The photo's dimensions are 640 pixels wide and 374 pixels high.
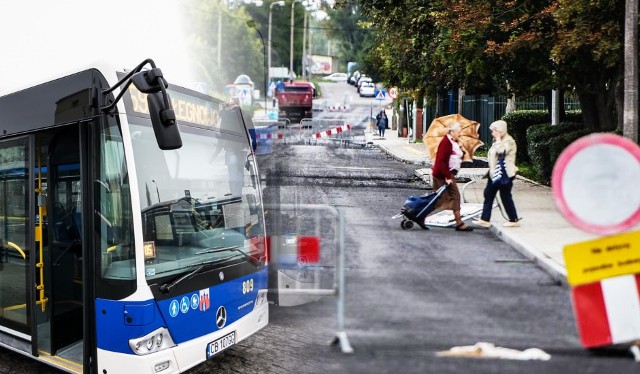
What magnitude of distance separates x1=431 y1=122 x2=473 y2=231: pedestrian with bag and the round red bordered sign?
37 centimetres

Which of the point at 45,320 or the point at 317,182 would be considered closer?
the point at 317,182

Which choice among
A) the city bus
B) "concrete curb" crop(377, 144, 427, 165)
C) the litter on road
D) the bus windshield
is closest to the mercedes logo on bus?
the city bus

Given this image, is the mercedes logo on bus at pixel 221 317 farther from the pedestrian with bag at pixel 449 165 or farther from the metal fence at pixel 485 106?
the pedestrian with bag at pixel 449 165

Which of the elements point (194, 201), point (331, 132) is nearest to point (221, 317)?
point (194, 201)

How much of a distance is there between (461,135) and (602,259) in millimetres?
557

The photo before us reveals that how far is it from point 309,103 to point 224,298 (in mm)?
1594

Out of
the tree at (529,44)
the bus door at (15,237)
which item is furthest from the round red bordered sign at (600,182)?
the bus door at (15,237)

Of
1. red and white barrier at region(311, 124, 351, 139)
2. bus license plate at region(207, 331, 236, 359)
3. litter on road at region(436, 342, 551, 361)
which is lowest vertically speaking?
bus license plate at region(207, 331, 236, 359)

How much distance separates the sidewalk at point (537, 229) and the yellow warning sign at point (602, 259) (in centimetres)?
3

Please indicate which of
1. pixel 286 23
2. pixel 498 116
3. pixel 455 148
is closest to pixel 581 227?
pixel 455 148

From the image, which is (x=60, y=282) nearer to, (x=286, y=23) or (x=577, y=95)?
(x=286, y=23)

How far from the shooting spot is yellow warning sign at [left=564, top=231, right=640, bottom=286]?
1824 mm

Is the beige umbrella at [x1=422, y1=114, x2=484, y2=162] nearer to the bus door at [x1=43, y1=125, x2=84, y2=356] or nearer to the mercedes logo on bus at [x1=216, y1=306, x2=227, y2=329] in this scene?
the mercedes logo on bus at [x1=216, y1=306, x2=227, y2=329]

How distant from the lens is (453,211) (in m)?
2.15
